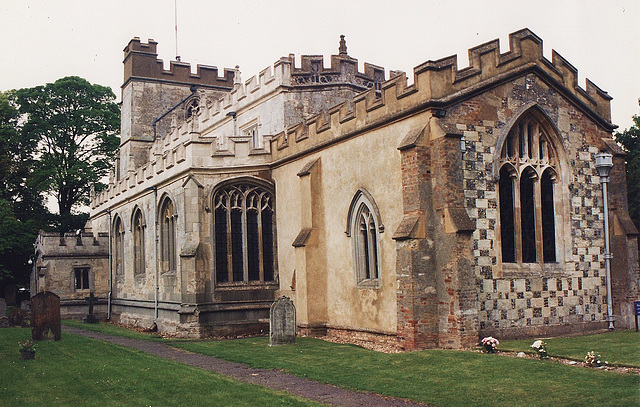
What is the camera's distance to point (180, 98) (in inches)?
1533

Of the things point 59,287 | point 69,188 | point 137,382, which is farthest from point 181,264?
point 69,188

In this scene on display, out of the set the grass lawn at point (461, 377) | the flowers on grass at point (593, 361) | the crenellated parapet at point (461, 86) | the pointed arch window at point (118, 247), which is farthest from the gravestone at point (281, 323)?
the pointed arch window at point (118, 247)

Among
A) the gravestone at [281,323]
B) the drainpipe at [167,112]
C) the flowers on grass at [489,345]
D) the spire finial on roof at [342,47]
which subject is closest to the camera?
the flowers on grass at [489,345]

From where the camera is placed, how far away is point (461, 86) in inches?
639

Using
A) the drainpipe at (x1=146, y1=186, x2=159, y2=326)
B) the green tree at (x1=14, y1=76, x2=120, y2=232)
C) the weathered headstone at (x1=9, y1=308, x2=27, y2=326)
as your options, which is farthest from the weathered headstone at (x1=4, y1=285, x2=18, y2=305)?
the drainpipe at (x1=146, y1=186, x2=159, y2=326)

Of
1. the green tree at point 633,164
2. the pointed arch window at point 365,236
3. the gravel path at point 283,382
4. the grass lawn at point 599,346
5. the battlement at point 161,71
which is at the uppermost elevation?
the battlement at point 161,71

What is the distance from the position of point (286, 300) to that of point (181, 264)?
5033mm

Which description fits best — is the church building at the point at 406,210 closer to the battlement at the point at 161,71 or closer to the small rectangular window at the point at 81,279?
the small rectangular window at the point at 81,279

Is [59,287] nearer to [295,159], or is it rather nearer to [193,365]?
[295,159]

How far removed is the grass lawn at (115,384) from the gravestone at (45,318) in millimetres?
2322

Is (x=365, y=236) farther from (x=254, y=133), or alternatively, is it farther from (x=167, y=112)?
(x=167, y=112)

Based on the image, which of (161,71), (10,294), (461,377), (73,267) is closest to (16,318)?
(73,267)

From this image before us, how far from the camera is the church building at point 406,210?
51.3ft

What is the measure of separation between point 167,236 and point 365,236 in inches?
399
